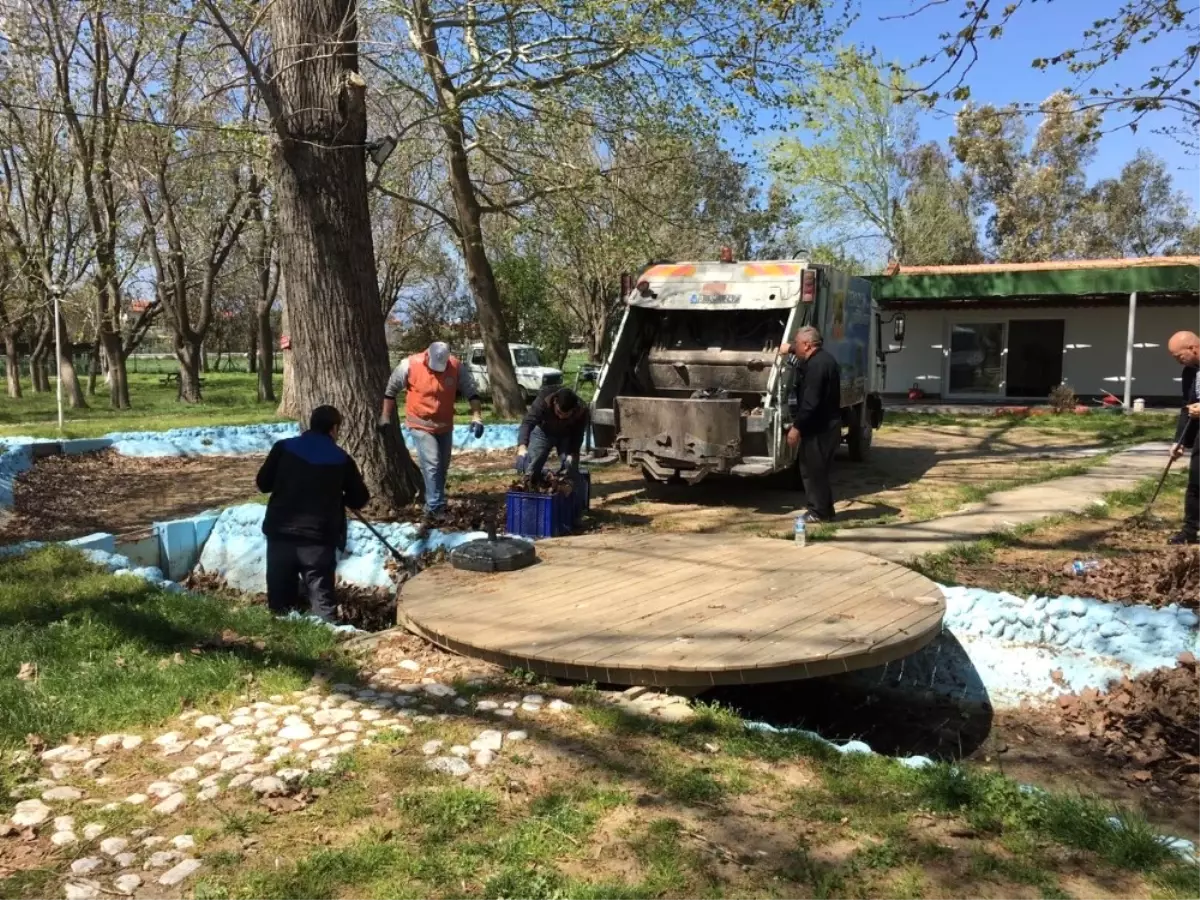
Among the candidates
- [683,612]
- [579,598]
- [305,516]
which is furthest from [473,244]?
[683,612]

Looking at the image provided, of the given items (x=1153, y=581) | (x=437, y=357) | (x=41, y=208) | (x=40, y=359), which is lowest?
(x=1153, y=581)

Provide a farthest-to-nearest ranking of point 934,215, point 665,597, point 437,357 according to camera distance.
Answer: point 934,215 → point 437,357 → point 665,597

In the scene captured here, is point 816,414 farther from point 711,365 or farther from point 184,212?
point 184,212

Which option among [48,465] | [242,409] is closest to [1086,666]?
[48,465]

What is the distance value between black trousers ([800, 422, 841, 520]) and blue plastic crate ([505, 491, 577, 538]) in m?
2.23

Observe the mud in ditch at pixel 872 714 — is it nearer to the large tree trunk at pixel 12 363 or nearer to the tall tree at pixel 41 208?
the tall tree at pixel 41 208

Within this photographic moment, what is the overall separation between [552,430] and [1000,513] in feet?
14.4

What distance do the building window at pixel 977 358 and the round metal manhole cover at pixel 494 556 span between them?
20.5 metres

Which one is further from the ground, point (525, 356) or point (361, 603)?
point (525, 356)

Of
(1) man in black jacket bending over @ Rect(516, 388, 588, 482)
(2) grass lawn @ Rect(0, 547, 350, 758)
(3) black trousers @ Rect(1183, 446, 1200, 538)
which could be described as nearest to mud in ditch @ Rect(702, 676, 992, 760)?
(2) grass lawn @ Rect(0, 547, 350, 758)

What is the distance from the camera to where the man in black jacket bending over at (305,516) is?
5730 mm

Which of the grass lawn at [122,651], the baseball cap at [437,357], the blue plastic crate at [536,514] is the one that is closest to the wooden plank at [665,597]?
the grass lawn at [122,651]

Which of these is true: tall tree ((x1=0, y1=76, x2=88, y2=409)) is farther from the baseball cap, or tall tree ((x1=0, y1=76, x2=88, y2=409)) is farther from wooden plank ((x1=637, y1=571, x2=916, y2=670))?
wooden plank ((x1=637, y1=571, x2=916, y2=670))

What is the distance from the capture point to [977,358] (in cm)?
2377
